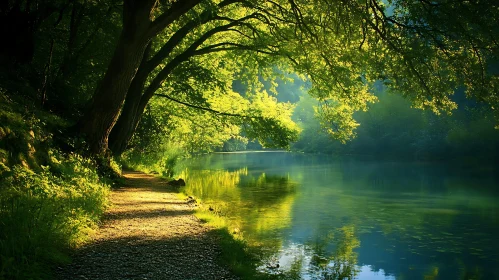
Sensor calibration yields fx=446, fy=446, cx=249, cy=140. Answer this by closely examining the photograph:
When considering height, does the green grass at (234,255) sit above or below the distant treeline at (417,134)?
below

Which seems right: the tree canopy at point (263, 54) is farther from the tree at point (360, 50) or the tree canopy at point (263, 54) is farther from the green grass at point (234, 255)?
the green grass at point (234, 255)

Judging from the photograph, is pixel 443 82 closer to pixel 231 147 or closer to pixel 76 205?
pixel 76 205

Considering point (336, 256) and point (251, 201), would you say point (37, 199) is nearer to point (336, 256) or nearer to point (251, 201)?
point (336, 256)

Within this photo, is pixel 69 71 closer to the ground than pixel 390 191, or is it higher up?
higher up

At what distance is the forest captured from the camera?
777 cm

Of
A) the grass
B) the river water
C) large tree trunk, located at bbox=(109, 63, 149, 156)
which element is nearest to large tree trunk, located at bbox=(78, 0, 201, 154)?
large tree trunk, located at bbox=(109, 63, 149, 156)

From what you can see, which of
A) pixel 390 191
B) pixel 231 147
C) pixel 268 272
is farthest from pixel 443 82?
pixel 231 147

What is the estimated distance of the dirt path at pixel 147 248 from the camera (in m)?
6.03

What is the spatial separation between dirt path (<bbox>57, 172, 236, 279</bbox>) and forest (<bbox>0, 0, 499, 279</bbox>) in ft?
1.17

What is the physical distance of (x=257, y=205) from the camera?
1783 cm

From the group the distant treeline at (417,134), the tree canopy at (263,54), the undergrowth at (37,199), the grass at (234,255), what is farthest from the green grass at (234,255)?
the distant treeline at (417,134)

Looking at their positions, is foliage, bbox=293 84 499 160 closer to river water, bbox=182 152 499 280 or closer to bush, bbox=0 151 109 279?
river water, bbox=182 152 499 280

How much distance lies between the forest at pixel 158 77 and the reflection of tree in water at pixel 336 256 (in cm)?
433

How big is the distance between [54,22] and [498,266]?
17.5 meters
